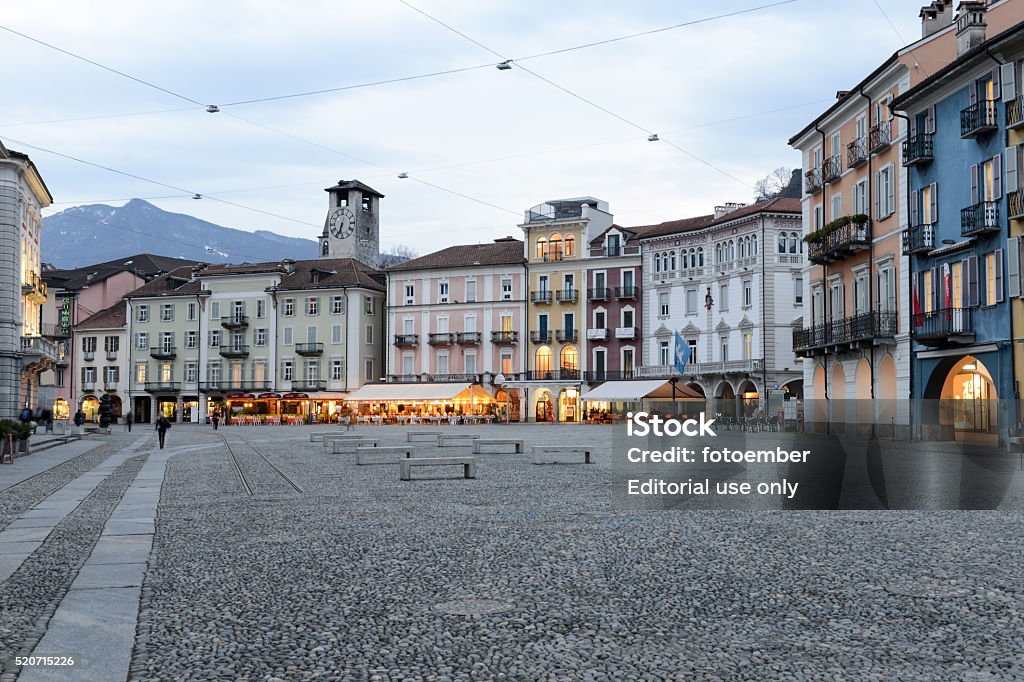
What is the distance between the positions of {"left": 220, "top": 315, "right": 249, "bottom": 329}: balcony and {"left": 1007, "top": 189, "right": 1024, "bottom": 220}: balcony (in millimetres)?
66093

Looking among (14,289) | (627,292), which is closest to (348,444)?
(14,289)

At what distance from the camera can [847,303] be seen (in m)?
44.5

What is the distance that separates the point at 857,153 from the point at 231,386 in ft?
191

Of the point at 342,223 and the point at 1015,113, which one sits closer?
the point at 1015,113

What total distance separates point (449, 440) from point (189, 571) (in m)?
31.7

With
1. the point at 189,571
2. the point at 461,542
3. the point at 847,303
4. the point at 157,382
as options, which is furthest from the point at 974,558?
the point at 157,382

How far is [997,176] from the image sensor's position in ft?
109

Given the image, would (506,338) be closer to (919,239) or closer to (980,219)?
(919,239)

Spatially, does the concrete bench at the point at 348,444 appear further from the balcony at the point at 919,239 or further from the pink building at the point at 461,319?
the pink building at the point at 461,319

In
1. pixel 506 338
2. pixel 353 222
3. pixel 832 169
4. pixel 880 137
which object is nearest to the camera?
pixel 880 137

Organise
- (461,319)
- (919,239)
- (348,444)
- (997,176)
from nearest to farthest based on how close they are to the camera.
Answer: (997,176)
(348,444)
(919,239)
(461,319)

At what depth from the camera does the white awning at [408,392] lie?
252ft

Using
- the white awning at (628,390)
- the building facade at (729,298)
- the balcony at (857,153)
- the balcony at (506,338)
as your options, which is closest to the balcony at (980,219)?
the balcony at (857,153)

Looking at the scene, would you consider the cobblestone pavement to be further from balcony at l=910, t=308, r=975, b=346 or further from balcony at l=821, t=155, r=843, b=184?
balcony at l=821, t=155, r=843, b=184
